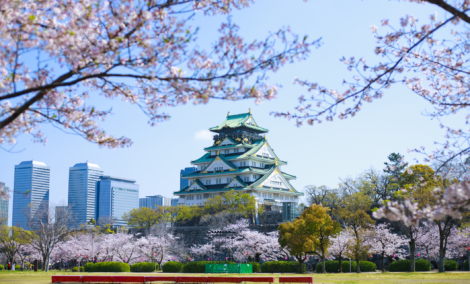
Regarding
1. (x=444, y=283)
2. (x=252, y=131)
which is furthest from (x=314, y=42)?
(x=252, y=131)

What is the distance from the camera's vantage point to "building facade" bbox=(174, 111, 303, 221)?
→ 54.9 metres

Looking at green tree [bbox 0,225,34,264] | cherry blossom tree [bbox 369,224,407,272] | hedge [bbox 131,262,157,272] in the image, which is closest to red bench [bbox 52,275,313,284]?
cherry blossom tree [bbox 369,224,407,272]

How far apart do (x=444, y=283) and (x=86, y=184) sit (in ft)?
593

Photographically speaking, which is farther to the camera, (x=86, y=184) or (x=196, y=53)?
(x=86, y=184)

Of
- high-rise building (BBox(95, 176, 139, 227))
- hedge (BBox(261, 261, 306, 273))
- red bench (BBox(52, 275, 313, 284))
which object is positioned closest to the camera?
red bench (BBox(52, 275, 313, 284))

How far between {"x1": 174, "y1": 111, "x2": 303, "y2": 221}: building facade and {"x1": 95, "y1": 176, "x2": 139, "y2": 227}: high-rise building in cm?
12367

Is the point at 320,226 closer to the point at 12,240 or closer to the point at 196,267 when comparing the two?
the point at 196,267

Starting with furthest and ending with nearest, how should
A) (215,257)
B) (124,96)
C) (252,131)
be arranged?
(252,131), (215,257), (124,96)

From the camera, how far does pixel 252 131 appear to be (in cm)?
6359

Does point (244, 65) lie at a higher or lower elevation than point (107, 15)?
lower

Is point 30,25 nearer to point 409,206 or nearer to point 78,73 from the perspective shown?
point 78,73

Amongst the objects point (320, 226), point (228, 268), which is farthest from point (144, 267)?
point (320, 226)

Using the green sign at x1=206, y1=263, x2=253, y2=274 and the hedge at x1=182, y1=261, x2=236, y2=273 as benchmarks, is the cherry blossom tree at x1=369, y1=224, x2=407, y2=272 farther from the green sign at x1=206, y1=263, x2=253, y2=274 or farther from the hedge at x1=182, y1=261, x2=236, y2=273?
the hedge at x1=182, y1=261, x2=236, y2=273

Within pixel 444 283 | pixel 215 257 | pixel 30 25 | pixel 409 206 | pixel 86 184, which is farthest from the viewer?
pixel 86 184
